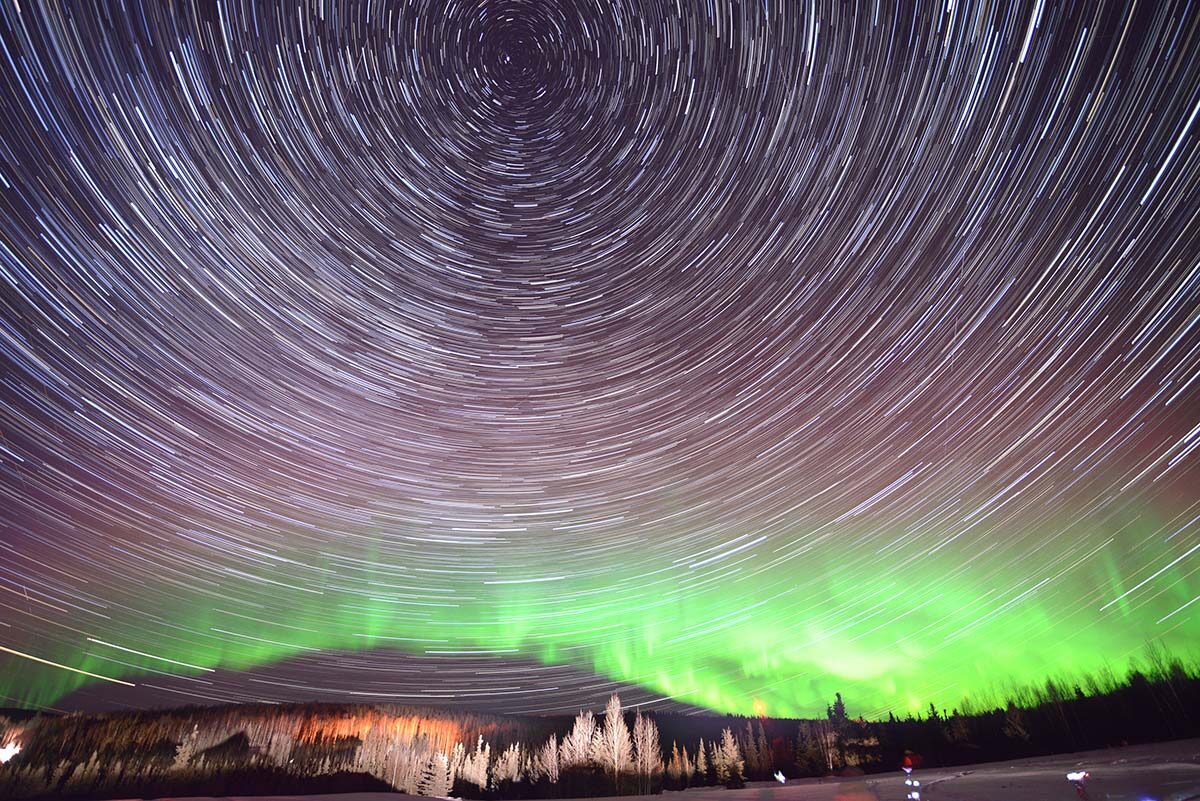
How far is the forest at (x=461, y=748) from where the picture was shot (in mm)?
54969

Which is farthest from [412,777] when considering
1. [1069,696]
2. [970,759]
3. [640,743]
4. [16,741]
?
[1069,696]

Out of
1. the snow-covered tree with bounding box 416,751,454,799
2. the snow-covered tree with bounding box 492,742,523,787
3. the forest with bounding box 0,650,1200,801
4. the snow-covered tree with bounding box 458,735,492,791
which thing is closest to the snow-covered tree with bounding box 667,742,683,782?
the forest with bounding box 0,650,1200,801

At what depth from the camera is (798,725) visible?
89188 mm

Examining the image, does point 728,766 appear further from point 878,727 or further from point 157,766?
point 157,766

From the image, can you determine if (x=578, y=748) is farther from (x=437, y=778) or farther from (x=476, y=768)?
(x=437, y=778)

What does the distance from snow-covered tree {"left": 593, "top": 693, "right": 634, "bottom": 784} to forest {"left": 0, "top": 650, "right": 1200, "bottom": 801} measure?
5.9 inches

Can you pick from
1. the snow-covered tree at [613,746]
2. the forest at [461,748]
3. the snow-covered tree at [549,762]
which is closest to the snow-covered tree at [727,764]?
the forest at [461,748]

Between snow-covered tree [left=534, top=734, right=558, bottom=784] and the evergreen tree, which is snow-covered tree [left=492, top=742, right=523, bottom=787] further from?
the evergreen tree

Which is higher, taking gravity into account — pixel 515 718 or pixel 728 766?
pixel 515 718

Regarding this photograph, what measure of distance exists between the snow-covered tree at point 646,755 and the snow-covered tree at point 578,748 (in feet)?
15.6

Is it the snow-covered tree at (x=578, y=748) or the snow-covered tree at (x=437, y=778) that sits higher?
the snow-covered tree at (x=578, y=748)

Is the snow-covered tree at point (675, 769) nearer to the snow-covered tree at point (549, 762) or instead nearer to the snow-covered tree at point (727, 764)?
the snow-covered tree at point (727, 764)

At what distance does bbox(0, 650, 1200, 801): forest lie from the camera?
5497 cm

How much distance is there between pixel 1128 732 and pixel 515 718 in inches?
2591
